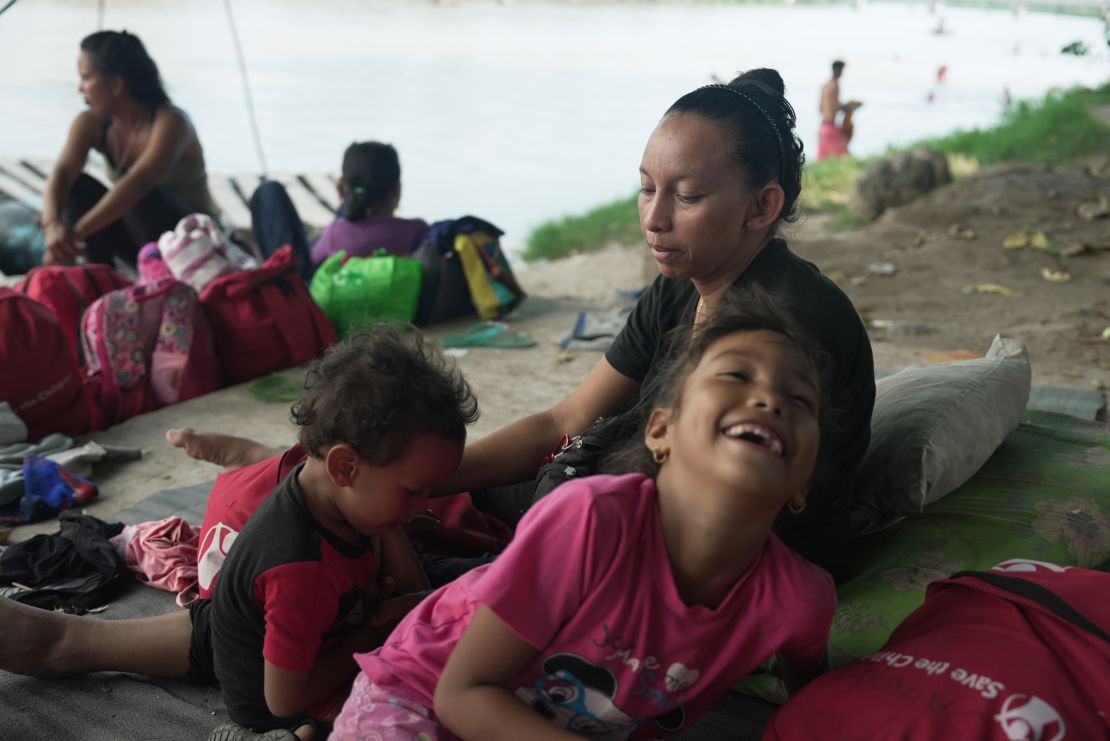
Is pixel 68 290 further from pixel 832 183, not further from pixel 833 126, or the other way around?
pixel 833 126

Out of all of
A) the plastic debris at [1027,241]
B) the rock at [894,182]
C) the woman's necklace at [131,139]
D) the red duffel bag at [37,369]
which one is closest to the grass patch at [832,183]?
the rock at [894,182]

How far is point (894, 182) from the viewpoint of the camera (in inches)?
309

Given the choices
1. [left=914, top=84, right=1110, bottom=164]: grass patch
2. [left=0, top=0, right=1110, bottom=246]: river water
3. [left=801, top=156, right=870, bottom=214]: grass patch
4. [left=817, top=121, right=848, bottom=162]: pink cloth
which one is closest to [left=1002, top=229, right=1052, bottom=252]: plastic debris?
[left=0, top=0, right=1110, bottom=246]: river water

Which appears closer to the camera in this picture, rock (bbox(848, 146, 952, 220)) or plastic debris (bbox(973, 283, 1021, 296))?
plastic debris (bbox(973, 283, 1021, 296))

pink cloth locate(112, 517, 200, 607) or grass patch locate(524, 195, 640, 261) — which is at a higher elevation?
pink cloth locate(112, 517, 200, 607)

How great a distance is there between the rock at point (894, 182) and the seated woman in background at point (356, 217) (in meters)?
4.15

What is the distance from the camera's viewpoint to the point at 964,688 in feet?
5.10

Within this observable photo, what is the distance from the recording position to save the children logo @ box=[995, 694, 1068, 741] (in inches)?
58.2

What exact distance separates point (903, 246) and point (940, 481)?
188 inches

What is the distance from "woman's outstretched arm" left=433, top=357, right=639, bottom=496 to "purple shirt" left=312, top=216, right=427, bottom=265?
279 centimetres

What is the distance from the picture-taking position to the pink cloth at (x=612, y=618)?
147 centimetres

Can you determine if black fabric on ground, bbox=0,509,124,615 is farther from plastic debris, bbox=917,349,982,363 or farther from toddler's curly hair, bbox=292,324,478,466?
plastic debris, bbox=917,349,982,363

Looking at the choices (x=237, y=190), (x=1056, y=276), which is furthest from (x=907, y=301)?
(x=237, y=190)

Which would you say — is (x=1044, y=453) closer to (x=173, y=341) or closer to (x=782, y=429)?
(x=782, y=429)
